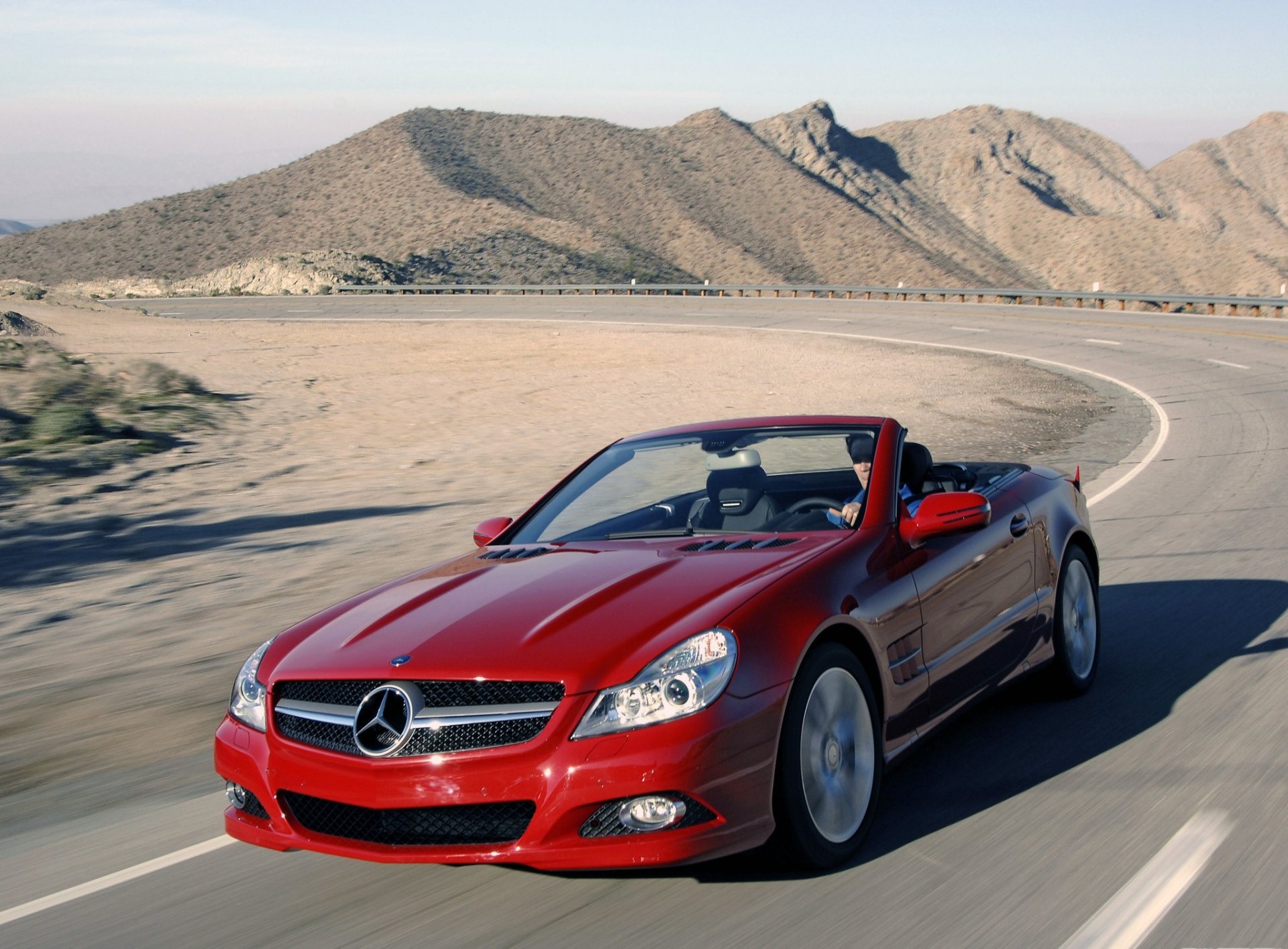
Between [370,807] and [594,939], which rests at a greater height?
[370,807]

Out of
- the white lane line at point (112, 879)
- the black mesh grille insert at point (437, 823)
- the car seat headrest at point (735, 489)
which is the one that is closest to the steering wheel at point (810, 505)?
the car seat headrest at point (735, 489)

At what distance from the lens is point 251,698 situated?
4590 millimetres

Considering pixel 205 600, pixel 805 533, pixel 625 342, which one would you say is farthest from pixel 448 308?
pixel 805 533

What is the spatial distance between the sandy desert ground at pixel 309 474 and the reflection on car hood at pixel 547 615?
1976mm

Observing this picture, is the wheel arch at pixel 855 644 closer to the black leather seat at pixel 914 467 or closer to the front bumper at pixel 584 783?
the front bumper at pixel 584 783

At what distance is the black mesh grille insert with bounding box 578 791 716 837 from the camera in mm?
3943

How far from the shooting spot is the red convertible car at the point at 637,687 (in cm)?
395

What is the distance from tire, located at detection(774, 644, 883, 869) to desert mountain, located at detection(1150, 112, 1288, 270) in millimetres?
173589

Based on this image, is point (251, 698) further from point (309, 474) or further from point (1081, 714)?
point (309, 474)

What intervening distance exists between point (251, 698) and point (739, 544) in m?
1.78

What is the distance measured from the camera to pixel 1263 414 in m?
21.4

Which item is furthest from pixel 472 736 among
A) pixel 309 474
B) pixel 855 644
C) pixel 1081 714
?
pixel 309 474

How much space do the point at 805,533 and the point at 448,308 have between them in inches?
2023

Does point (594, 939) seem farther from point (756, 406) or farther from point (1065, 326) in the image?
point (1065, 326)
